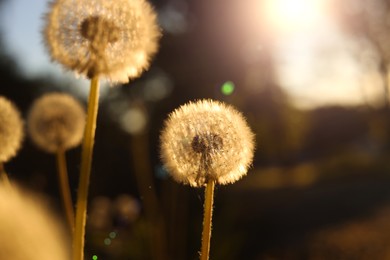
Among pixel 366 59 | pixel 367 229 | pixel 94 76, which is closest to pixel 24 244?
pixel 94 76

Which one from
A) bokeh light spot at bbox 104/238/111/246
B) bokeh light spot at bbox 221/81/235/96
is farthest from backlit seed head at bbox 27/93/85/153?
bokeh light spot at bbox 221/81/235/96

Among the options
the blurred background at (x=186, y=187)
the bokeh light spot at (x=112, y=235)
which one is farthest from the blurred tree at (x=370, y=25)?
the bokeh light spot at (x=112, y=235)

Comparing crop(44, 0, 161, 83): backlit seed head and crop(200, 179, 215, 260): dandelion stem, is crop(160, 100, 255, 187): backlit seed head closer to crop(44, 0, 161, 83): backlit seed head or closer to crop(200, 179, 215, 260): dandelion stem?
crop(200, 179, 215, 260): dandelion stem

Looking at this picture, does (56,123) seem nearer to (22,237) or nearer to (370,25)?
(22,237)

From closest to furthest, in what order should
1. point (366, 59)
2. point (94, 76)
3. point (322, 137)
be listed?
point (94, 76) < point (366, 59) < point (322, 137)

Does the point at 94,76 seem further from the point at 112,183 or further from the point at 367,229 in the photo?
the point at 367,229

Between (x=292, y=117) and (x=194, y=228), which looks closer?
(x=194, y=228)
